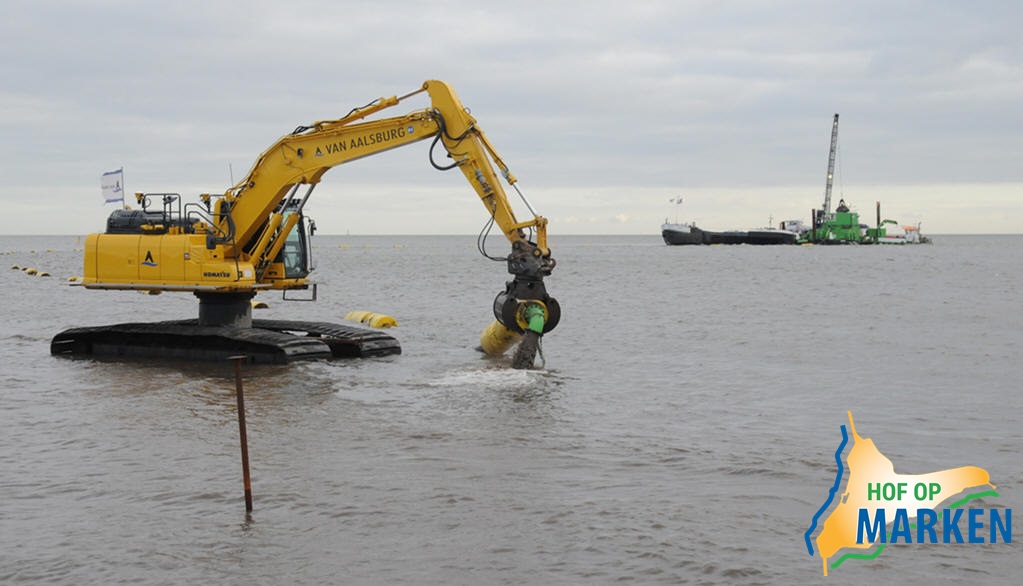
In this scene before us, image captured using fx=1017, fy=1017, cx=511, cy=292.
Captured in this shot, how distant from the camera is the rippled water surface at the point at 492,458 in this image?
30.3 ft

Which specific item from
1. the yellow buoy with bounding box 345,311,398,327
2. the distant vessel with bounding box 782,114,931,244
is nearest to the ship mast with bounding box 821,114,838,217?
the distant vessel with bounding box 782,114,931,244

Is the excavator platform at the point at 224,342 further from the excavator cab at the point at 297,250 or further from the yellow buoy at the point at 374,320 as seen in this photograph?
the yellow buoy at the point at 374,320

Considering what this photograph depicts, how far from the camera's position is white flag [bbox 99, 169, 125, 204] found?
24.3 m

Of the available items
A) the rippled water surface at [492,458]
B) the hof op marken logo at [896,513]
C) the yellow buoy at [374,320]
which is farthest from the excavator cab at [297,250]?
the hof op marken logo at [896,513]

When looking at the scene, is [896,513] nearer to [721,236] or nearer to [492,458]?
[492,458]

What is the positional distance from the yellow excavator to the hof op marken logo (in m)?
9.52

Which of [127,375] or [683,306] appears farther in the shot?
[683,306]

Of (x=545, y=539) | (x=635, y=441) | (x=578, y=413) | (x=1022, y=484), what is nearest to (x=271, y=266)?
(x=578, y=413)

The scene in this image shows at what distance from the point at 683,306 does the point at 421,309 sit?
11011 millimetres

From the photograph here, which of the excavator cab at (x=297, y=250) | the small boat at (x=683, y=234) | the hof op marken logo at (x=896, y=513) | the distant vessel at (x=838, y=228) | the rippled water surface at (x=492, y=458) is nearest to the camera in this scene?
the rippled water surface at (x=492, y=458)

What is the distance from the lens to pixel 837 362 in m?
23.5

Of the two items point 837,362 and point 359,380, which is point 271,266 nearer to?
point 359,380

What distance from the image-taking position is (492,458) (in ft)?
43.1

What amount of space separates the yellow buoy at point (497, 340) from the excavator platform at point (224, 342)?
6.98ft
